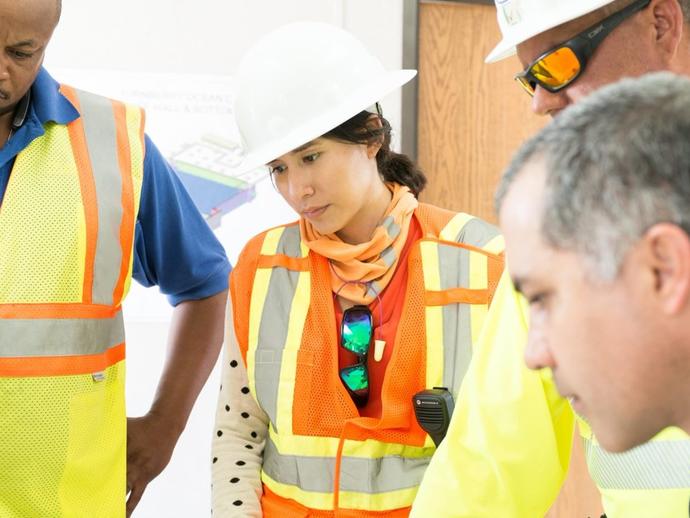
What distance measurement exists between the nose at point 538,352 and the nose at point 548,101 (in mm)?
584

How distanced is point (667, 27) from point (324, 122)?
71 cm

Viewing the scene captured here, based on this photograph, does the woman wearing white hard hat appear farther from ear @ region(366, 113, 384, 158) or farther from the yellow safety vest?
the yellow safety vest

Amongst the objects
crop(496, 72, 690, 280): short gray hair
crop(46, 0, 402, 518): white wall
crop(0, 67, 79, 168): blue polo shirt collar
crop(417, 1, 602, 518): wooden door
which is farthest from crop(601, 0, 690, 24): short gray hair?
crop(417, 1, 602, 518): wooden door

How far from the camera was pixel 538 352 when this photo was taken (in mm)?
879

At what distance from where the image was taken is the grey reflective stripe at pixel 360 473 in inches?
66.4

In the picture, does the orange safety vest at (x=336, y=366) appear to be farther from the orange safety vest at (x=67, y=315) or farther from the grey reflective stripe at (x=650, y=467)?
the grey reflective stripe at (x=650, y=467)

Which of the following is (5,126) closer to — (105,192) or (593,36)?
(105,192)

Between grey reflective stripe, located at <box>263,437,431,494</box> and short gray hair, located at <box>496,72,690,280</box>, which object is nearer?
short gray hair, located at <box>496,72,690,280</box>

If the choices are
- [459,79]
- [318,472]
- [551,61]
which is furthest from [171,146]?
[551,61]

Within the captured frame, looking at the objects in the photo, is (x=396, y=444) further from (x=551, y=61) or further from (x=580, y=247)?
(x=580, y=247)

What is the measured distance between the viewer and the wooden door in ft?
12.3

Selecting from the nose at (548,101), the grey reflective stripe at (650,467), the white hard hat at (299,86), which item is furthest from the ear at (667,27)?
the white hard hat at (299,86)

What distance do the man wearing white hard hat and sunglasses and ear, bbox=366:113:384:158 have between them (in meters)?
0.56

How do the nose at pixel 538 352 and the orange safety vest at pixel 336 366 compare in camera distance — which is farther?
the orange safety vest at pixel 336 366
